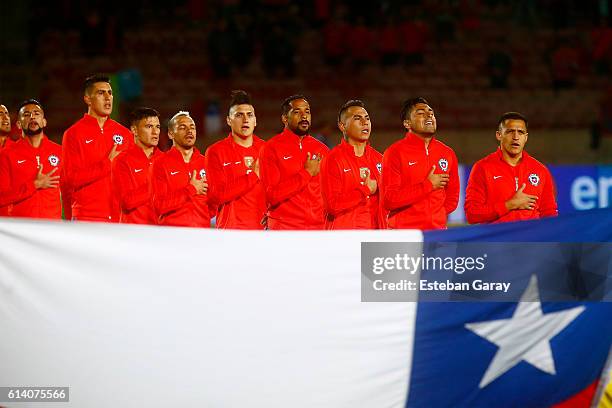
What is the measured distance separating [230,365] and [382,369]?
2.26ft

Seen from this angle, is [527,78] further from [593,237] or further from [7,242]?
[7,242]

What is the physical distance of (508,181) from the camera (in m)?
6.02

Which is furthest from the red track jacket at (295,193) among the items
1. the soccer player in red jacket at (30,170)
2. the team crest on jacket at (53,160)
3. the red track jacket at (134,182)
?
the team crest on jacket at (53,160)

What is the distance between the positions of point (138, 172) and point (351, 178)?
137 centimetres

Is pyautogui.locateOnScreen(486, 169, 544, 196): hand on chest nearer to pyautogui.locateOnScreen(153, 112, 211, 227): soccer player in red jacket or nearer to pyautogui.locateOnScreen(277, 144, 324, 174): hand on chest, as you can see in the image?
pyautogui.locateOnScreen(277, 144, 324, 174): hand on chest

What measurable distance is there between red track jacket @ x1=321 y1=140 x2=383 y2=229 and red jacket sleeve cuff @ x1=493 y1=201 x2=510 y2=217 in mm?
815

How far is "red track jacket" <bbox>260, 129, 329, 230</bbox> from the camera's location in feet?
20.2

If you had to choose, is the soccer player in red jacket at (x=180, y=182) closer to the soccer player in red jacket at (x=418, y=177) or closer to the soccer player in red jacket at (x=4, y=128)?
the soccer player in red jacket at (x=418, y=177)

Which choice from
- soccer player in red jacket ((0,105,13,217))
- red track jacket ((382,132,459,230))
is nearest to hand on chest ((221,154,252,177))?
red track jacket ((382,132,459,230))

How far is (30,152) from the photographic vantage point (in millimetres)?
6613

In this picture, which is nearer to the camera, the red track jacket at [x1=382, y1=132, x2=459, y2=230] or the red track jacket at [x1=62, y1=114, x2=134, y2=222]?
the red track jacket at [x1=382, y1=132, x2=459, y2=230]

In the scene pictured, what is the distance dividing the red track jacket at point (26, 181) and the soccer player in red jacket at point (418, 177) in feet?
7.66

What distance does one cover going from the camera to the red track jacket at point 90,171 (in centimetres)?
625

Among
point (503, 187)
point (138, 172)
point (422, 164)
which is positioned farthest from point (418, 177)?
point (138, 172)
